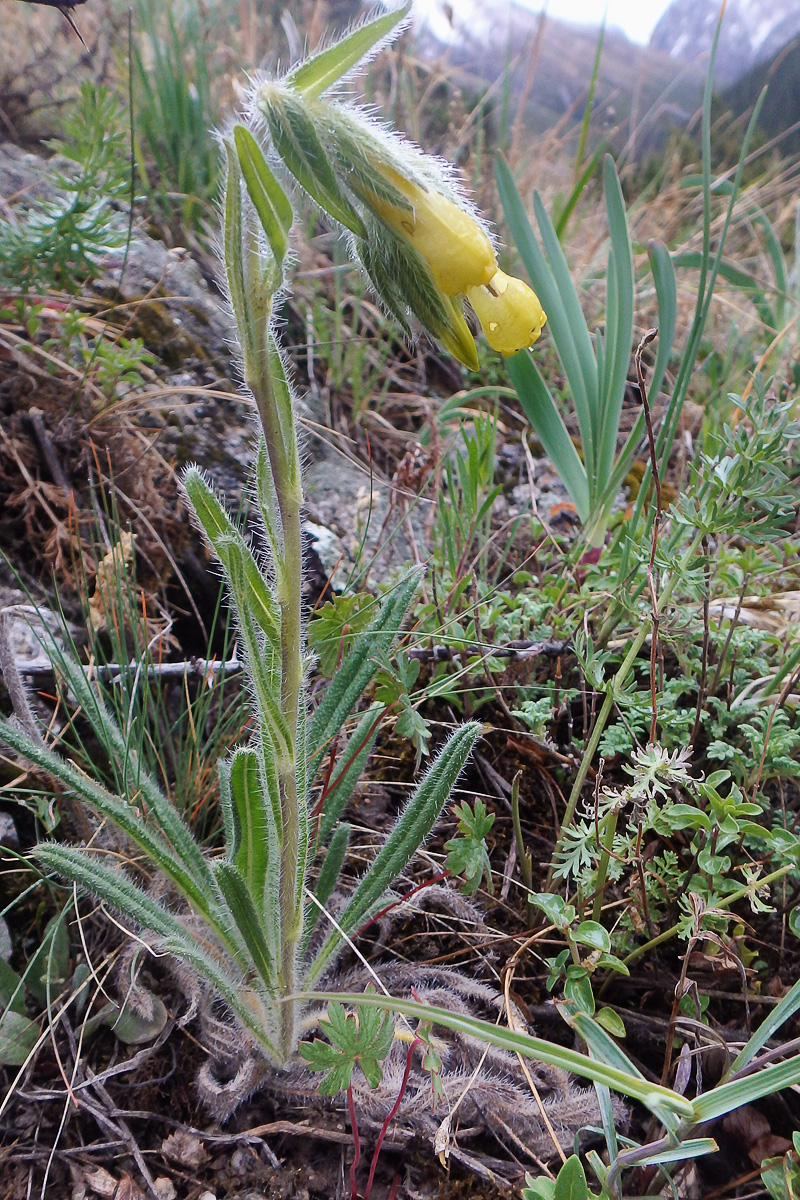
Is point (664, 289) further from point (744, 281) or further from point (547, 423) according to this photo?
point (744, 281)

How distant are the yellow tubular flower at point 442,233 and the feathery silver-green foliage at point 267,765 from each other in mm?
60

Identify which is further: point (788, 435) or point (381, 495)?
point (381, 495)

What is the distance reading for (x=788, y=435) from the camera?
0.96m

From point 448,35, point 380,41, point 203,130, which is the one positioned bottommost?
point 203,130

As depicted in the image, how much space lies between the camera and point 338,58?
782 mm

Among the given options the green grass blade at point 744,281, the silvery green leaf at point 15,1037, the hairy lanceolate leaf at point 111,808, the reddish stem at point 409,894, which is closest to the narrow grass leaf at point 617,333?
the green grass blade at point 744,281

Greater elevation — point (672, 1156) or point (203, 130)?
point (203, 130)

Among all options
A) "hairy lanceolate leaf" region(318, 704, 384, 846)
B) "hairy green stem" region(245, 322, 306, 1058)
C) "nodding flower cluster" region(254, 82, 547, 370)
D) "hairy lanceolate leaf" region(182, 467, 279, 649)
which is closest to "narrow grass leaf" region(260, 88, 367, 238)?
"nodding flower cluster" region(254, 82, 547, 370)

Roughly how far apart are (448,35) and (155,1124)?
379 cm

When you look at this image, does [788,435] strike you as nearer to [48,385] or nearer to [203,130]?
[48,385]

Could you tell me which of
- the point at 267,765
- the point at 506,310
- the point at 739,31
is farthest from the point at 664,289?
the point at 739,31

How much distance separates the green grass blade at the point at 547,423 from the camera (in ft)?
5.18

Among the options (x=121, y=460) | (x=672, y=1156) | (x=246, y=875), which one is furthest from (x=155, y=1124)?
(x=121, y=460)

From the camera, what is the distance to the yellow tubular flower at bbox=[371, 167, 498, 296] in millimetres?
780
